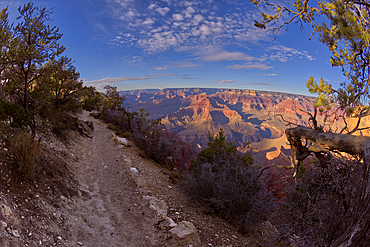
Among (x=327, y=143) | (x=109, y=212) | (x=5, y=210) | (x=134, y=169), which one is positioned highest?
(x=327, y=143)

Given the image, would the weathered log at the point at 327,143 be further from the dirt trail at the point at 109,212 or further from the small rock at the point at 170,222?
the dirt trail at the point at 109,212

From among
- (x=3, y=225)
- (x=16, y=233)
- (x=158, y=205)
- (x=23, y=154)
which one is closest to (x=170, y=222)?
(x=158, y=205)

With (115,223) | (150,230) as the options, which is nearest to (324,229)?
(150,230)

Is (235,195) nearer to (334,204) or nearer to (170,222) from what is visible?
(170,222)

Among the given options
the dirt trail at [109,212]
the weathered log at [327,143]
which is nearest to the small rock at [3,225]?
the dirt trail at [109,212]

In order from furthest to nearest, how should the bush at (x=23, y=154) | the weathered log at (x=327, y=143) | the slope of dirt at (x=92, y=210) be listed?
the bush at (x=23, y=154) → the slope of dirt at (x=92, y=210) → the weathered log at (x=327, y=143)

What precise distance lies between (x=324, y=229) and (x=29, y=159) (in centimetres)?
628

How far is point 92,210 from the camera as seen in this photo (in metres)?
5.10

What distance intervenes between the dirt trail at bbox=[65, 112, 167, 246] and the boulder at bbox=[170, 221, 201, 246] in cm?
30

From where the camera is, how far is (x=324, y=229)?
248cm

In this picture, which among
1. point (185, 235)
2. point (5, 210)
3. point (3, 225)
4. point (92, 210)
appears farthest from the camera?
point (92, 210)

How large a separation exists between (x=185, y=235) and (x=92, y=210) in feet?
9.75

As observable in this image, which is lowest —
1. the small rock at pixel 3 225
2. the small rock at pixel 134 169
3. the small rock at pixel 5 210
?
the small rock at pixel 134 169

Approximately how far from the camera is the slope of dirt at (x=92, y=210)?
3389mm
